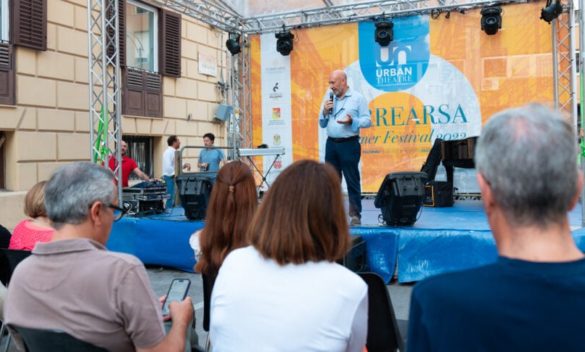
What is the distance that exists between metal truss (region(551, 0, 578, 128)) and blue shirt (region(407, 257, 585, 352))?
832cm

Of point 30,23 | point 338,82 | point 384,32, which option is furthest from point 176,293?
point 384,32

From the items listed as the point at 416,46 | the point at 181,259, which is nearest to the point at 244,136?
the point at 416,46

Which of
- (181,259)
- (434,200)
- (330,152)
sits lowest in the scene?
(181,259)

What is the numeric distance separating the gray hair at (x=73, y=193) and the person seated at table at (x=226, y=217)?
69 cm

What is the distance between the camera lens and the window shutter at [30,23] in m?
8.68

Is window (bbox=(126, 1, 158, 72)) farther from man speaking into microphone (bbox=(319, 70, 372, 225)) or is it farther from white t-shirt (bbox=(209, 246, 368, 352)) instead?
white t-shirt (bbox=(209, 246, 368, 352))

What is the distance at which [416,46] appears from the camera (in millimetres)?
9664

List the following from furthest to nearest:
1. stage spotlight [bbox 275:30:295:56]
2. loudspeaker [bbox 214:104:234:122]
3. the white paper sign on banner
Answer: loudspeaker [bbox 214:104:234:122]
the white paper sign on banner
stage spotlight [bbox 275:30:295:56]

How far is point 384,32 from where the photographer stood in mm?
9680

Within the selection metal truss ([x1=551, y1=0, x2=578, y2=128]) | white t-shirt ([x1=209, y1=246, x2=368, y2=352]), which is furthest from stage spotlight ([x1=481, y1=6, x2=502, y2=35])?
white t-shirt ([x1=209, y1=246, x2=368, y2=352])

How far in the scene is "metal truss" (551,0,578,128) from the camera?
8.52 meters

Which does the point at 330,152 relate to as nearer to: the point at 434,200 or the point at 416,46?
the point at 434,200

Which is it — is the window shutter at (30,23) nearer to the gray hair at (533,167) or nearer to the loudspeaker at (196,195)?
the loudspeaker at (196,195)

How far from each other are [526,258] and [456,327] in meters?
0.17
